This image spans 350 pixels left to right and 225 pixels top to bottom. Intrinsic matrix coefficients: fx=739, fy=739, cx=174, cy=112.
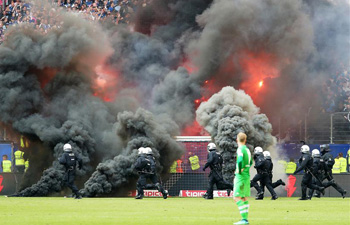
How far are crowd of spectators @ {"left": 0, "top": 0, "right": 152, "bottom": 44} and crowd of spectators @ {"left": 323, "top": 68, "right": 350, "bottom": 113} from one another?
41.1 feet

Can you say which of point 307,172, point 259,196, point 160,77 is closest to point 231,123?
point 259,196

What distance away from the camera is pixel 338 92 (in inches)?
1802

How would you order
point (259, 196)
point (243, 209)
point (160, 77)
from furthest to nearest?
point (160, 77), point (259, 196), point (243, 209)

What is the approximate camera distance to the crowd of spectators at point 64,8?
130 ft

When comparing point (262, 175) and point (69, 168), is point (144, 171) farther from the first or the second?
point (262, 175)

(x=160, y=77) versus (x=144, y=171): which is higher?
(x=160, y=77)

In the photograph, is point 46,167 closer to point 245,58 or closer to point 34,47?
point 34,47

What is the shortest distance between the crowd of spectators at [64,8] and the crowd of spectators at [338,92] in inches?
493

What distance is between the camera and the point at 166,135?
1380 inches

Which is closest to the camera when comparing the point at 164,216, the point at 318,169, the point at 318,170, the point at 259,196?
the point at 164,216

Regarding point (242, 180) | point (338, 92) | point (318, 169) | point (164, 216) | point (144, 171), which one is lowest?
point (164, 216)

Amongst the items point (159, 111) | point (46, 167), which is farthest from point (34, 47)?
point (159, 111)

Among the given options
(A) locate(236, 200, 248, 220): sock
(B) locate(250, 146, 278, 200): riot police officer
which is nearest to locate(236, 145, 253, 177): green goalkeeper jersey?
(A) locate(236, 200, 248, 220): sock

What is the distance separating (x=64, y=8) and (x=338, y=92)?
1749 centimetres
